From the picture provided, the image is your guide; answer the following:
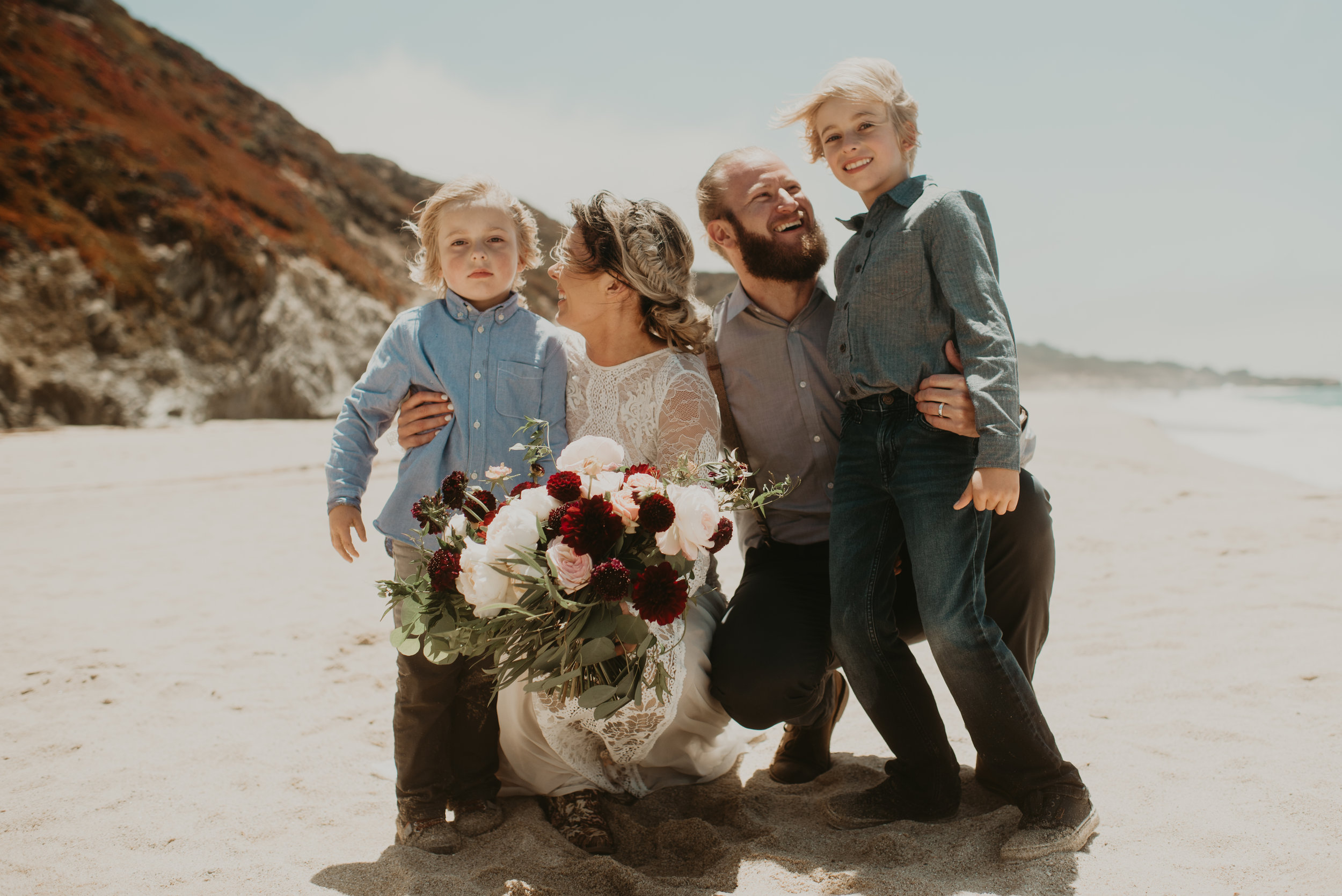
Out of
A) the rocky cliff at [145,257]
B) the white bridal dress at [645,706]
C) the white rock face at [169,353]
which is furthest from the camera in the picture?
the rocky cliff at [145,257]

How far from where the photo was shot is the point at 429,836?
258cm

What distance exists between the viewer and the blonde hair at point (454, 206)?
3008 mm

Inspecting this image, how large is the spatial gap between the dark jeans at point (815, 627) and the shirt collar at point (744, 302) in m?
1.01

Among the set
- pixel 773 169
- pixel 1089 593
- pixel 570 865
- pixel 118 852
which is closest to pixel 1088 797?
pixel 570 865

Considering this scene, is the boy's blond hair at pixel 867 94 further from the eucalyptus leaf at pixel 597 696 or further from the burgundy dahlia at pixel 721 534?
the eucalyptus leaf at pixel 597 696

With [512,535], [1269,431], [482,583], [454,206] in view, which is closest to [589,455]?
[512,535]

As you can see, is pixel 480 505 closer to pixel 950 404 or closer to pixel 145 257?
pixel 950 404

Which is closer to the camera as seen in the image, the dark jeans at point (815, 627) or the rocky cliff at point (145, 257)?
the dark jeans at point (815, 627)

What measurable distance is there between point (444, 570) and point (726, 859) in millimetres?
1152

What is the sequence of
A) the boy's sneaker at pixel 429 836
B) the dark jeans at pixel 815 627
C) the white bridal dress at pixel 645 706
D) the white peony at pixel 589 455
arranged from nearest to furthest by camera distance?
the white peony at pixel 589 455
the boy's sneaker at pixel 429 836
the white bridal dress at pixel 645 706
the dark jeans at pixel 815 627

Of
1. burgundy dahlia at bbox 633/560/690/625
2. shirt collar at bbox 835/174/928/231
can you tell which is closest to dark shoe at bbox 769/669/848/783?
burgundy dahlia at bbox 633/560/690/625

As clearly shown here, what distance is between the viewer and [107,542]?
7387mm

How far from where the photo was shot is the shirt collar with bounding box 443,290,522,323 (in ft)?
9.87

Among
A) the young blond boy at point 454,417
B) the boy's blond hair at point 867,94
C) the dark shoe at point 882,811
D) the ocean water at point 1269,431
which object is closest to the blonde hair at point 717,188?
the boy's blond hair at point 867,94
